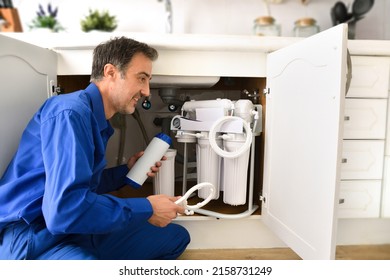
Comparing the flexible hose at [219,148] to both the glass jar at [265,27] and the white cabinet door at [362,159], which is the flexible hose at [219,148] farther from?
the glass jar at [265,27]

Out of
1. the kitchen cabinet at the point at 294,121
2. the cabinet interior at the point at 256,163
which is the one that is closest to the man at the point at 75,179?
the kitchen cabinet at the point at 294,121

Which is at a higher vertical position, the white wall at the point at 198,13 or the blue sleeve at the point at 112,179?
the white wall at the point at 198,13

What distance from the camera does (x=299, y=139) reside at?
0.94 meters

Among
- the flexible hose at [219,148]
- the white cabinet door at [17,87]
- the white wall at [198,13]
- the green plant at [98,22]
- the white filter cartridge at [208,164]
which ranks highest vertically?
the white wall at [198,13]

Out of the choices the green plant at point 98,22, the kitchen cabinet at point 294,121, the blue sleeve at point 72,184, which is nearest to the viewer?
the blue sleeve at point 72,184

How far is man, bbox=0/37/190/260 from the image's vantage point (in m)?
0.69

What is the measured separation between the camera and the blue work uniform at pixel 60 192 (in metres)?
0.69

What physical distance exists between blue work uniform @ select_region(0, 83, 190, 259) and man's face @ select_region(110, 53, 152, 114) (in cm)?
7

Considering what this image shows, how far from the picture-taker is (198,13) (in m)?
1.74

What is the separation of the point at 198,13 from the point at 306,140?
1.12 meters

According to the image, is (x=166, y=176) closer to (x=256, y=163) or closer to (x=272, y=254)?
(x=256, y=163)

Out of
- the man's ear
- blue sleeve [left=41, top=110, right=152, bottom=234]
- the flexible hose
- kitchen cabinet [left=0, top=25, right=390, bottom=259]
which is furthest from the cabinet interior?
blue sleeve [left=41, top=110, right=152, bottom=234]

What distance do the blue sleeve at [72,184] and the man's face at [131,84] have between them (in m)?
0.20
